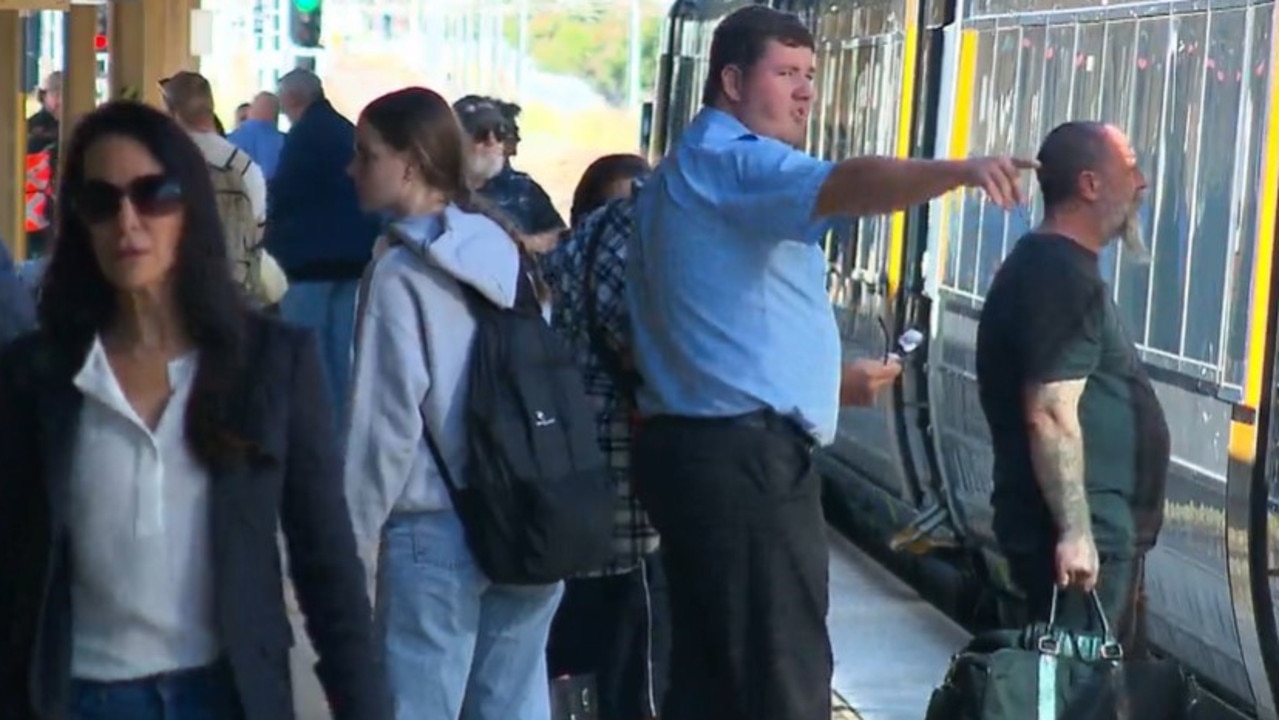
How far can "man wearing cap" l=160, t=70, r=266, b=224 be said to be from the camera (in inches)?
376

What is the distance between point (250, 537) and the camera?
11.8 ft

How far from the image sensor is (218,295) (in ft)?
12.0

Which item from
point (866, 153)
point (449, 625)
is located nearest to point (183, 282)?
point (449, 625)

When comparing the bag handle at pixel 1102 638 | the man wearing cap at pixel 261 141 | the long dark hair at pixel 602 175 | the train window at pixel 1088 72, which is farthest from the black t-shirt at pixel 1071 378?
the man wearing cap at pixel 261 141

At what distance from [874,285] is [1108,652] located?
544 cm

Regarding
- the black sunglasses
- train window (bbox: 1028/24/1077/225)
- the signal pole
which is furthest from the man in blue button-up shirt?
the signal pole

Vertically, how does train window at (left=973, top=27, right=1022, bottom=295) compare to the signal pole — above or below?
above

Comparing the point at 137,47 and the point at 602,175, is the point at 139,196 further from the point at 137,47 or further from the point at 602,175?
the point at 137,47

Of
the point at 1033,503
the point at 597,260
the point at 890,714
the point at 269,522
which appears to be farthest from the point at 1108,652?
the point at 269,522

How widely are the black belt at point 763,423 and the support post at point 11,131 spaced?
11113 mm

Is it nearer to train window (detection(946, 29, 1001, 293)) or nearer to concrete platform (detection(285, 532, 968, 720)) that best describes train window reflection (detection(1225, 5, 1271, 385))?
concrete platform (detection(285, 532, 968, 720))

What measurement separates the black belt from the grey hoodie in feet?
1.64

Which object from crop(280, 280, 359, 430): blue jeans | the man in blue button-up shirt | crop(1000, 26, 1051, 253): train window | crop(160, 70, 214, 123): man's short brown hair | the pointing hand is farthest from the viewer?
crop(160, 70, 214, 123): man's short brown hair

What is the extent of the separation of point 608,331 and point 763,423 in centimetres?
109
